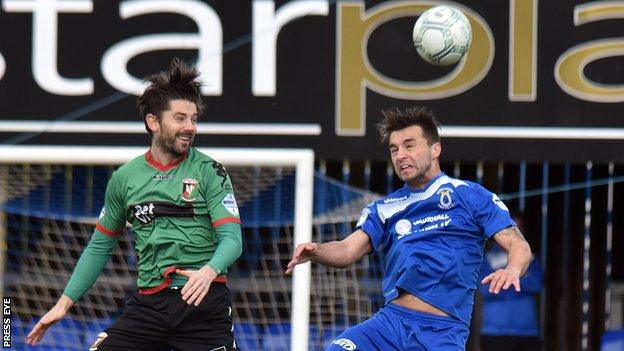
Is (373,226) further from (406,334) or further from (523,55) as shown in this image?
(523,55)

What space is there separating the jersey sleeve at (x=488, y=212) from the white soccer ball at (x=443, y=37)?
1492 mm

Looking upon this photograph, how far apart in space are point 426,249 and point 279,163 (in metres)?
2.62

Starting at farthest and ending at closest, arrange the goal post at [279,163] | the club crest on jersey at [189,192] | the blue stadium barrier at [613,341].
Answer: the blue stadium barrier at [613,341] < the goal post at [279,163] < the club crest on jersey at [189,192]

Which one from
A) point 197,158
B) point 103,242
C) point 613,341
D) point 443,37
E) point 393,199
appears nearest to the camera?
point 197,158

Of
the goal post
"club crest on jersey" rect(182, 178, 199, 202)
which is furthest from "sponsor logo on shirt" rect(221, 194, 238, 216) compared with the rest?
the goal post

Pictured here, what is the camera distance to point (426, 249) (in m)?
6.26

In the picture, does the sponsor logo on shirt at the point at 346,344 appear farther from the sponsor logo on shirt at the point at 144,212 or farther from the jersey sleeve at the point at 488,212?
the sponsor logo on shirt at the point at 144,212

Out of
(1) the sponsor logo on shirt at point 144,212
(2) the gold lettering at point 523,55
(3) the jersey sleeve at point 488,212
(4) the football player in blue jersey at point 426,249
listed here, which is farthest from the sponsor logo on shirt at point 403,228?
(2) the gold lettering at point 523,55

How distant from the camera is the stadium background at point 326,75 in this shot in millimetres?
9242

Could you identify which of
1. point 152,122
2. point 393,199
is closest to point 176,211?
point 152,122

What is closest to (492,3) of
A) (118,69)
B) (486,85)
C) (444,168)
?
(486,85)

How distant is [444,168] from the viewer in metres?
9.77

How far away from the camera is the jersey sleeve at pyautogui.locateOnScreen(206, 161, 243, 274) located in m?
5.83

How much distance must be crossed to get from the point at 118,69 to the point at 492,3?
260 cm
